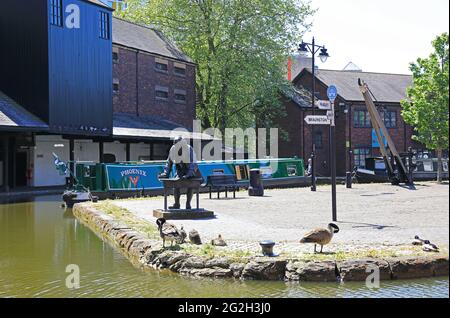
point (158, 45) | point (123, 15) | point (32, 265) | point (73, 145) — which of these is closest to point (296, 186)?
point (73, 145)

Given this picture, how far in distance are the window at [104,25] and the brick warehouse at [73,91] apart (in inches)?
2.3

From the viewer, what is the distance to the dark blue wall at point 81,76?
1204 inches

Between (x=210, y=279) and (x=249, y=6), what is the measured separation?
36.8m

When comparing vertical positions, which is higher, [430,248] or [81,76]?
[81,76]

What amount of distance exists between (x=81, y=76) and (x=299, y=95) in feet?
71.4

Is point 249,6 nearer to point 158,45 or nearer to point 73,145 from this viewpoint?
point 158,45

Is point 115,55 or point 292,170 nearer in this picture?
point 292,170

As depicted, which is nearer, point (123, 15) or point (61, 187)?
point (61, 187)

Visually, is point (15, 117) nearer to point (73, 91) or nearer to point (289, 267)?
point (73, 91)

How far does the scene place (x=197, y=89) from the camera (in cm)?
4616

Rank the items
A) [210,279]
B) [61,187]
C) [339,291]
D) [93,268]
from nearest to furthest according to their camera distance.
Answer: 1. [339,291]
2. [210,279]
3. [93,268]
4. [61,187]

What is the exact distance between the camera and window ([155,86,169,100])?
4034cm

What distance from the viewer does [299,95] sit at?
4853cm

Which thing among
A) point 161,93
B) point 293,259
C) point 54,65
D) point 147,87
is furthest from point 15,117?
point 293,259
